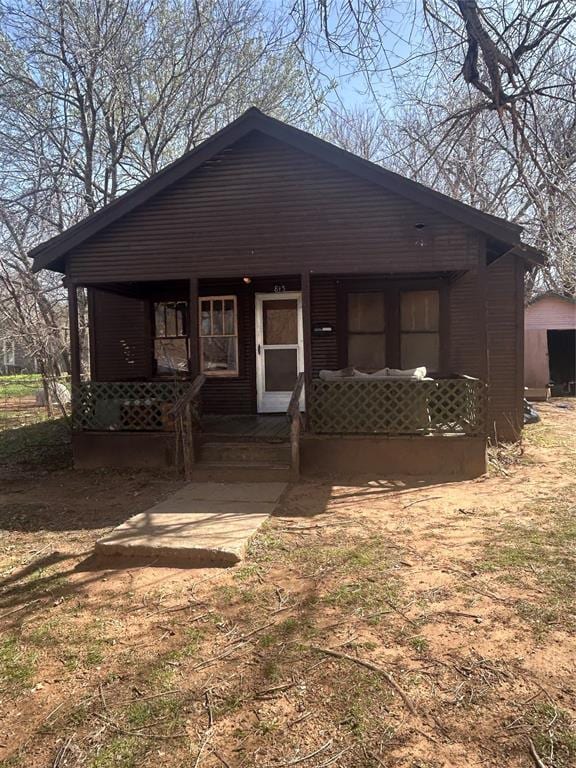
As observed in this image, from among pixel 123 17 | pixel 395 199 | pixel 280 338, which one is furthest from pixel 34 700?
pixel 123 17

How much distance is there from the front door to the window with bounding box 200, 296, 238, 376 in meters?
0.51

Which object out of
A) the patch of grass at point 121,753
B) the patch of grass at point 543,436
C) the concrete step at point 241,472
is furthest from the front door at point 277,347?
the patch of grass at point 121,753

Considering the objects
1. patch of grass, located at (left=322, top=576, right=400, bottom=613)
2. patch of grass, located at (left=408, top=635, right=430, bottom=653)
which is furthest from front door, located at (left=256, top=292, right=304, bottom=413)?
patch of grass, located at (left=408, top=635, right=430, bottom=653)

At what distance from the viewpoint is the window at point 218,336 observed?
10570mm

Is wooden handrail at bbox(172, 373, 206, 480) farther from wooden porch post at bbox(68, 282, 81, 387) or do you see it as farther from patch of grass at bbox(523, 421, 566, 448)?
patch of grass at bbox(523, 421, 566, 448)

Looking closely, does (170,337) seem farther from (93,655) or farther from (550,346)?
(550,346)

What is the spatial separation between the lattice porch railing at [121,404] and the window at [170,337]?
2.29m

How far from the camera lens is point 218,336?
10.6 m

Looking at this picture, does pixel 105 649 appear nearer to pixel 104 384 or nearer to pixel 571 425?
pixel 104 384

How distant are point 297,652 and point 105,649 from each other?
117cm

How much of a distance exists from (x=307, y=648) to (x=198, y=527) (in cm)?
233

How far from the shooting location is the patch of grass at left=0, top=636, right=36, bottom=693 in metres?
2.97

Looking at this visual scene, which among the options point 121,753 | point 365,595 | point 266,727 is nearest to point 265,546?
point 365,595

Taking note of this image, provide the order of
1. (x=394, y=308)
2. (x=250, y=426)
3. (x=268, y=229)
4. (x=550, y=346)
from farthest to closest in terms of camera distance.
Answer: (x=550, y=346) → (x=394, y=308) → (x=250, y=426) → (x=268, y=229)
